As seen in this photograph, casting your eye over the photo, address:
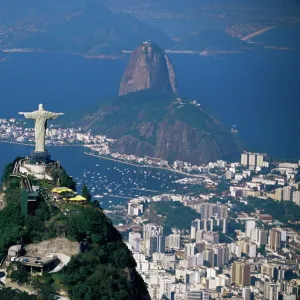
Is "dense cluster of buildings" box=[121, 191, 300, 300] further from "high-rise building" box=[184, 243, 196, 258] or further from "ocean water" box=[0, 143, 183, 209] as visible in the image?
"ocean water" box=[0, 143, 183, 209]

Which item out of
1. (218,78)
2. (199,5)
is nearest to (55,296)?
(218,78)

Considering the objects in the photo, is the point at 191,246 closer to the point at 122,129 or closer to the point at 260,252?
the point at 260,252

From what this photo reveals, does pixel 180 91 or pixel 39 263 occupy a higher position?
pixel 180 91

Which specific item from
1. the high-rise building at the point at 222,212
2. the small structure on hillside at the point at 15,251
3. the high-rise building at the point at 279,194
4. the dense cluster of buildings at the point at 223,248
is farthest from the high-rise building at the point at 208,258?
the small structure on hillside at the point at 15,251

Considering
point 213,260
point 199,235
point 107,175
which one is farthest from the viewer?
point 107,175

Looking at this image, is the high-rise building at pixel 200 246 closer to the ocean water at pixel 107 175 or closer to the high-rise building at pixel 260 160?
the ocean water at pixel 107 175

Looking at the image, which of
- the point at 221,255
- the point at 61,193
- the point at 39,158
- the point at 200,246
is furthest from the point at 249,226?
the point at 61,193

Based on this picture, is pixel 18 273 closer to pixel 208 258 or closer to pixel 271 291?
pixel 271 291
